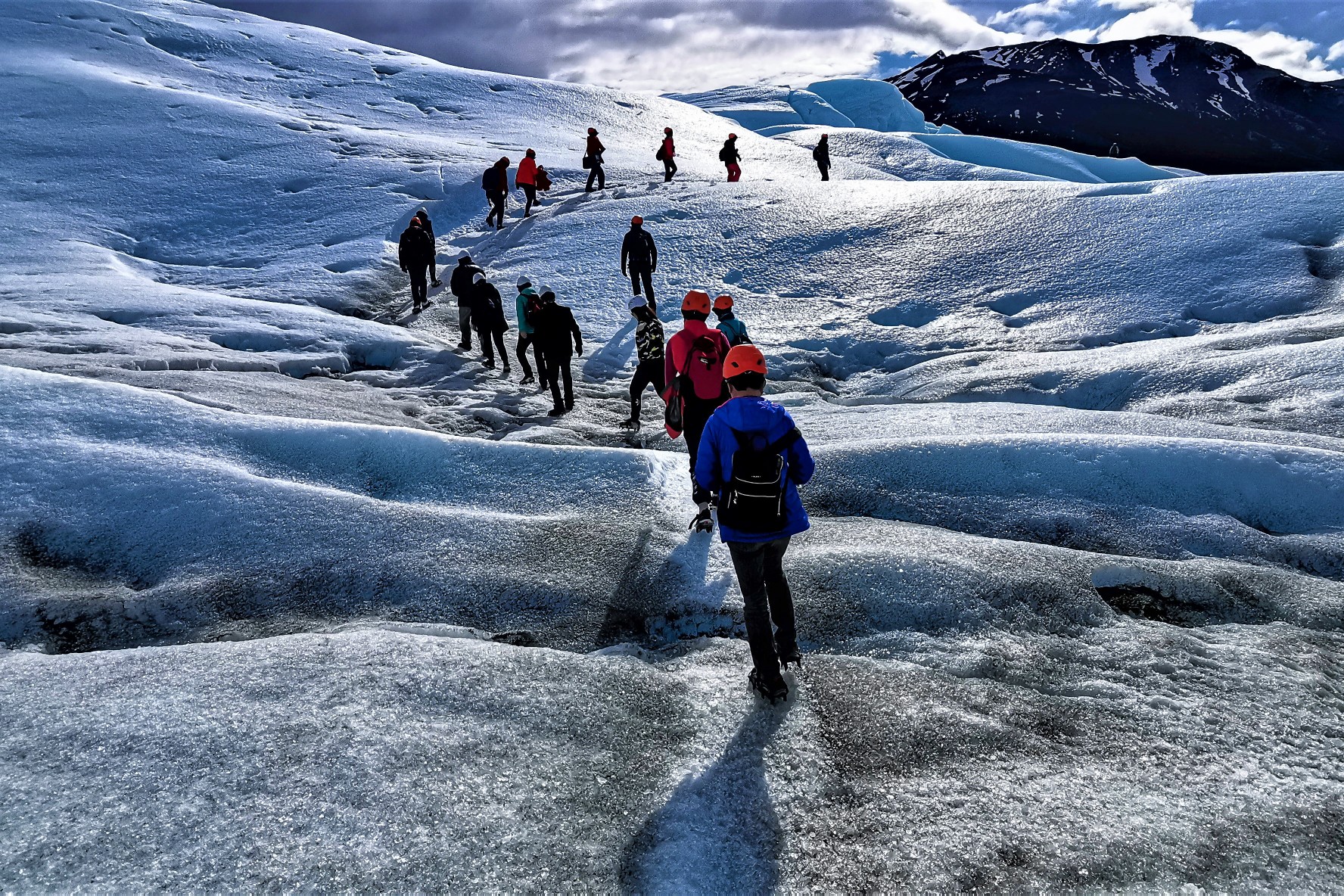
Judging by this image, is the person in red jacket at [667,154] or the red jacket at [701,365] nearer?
the red jacket at [701,365]

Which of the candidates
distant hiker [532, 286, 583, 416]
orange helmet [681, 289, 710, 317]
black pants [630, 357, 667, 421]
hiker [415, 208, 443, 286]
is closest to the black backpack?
orange helmet [681, 289, 710, 317]

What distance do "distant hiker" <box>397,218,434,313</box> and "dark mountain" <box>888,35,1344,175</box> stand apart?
91.3 metres

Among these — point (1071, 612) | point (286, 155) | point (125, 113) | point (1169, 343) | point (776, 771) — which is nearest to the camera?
point (776, 771)

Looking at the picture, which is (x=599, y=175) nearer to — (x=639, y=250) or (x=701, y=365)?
(x=639, y=250)

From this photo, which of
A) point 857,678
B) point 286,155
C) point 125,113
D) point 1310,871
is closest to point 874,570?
point 857,678

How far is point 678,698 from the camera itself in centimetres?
A: 389

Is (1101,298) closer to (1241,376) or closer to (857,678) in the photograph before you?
(1241,376)

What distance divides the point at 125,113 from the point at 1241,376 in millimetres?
30491

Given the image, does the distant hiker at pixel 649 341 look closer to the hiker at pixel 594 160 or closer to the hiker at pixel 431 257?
the hiker at pixel 431 257

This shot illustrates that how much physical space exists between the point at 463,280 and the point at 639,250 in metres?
3.36

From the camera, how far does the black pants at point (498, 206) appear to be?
743 inches

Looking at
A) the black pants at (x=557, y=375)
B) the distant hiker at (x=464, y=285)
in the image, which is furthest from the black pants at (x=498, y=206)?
the black pants at (x=557, y=375)

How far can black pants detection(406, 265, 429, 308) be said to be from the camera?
14047 millimetres

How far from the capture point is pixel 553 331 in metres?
9.42
